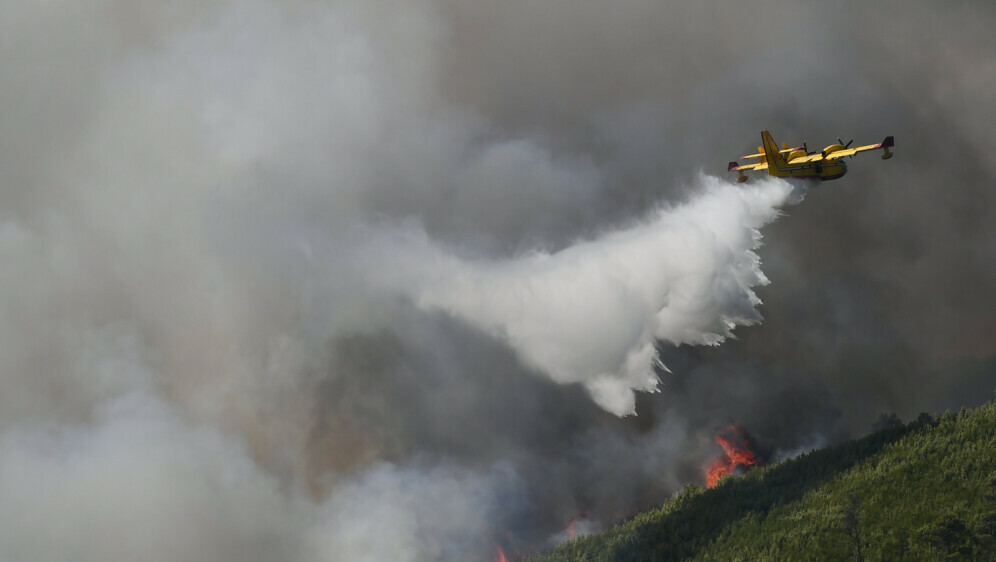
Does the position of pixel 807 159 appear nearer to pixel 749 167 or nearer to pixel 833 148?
pixel 833 148

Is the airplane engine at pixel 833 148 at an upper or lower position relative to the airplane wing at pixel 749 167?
lower

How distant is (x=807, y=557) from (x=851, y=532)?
12183 mm

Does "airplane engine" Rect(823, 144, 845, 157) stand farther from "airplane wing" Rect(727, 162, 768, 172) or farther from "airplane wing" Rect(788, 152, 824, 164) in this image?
"airplane wing" Rect(727, 162, 768, 172)

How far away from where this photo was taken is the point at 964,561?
585ft

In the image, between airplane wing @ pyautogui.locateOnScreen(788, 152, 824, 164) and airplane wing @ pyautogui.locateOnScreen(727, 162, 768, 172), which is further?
airplane wing @ pyautogui.locateOnScreen(727, 162, 768, 172)

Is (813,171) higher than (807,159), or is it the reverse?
(807,159)

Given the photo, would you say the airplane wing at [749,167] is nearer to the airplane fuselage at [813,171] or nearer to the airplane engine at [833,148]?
the airplane fuselage at [813,171]

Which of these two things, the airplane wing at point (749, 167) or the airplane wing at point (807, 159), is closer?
the airplane wing at point (807, 159)

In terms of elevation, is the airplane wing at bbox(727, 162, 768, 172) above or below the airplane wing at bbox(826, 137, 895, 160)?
above

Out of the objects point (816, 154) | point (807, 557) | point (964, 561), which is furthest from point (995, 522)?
point (816, 154)

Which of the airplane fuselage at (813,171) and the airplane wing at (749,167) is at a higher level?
the airplane wing at (749,167)

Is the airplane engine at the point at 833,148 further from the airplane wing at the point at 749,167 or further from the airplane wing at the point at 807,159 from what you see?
the airplane wing at the point at 749,167

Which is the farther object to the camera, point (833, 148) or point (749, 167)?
point (749, 167)

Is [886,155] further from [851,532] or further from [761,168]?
[851,532]
